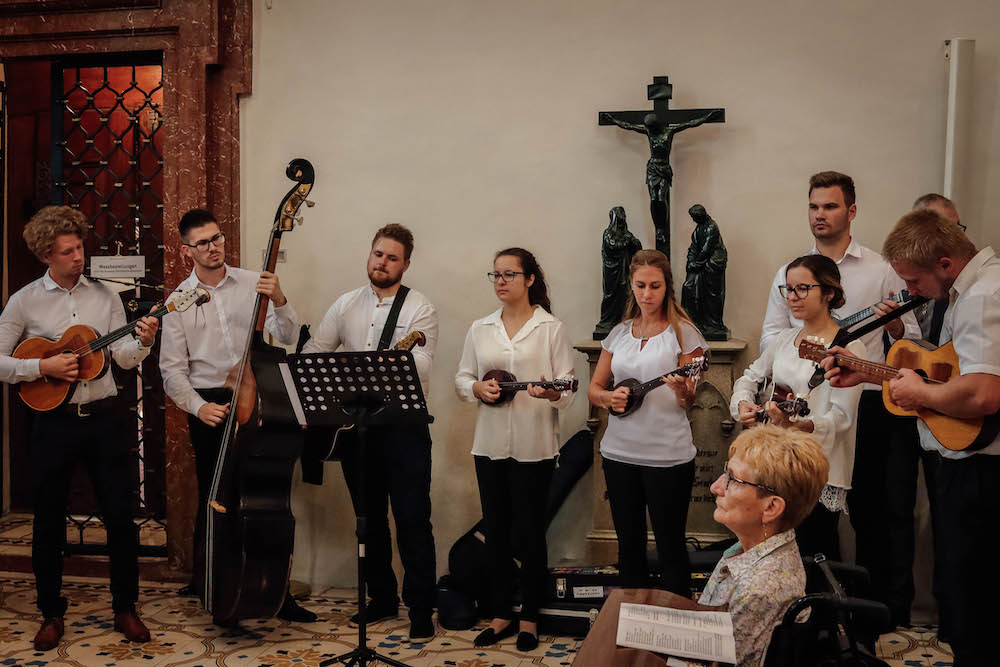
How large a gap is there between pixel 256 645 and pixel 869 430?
266cm

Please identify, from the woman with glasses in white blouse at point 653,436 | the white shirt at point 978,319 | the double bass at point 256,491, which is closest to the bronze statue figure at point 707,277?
the woman with glasses in white blouse at point 653,436

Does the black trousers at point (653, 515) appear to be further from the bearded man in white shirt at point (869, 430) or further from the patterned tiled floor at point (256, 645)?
the bearded man in white shirt at point (869, 430)

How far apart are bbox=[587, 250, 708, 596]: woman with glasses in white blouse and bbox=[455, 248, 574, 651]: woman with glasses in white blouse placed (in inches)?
10.2

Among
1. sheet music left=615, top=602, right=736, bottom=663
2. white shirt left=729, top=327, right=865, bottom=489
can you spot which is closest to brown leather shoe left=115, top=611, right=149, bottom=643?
white shirt left=729, top=327, right=865, bottom=489

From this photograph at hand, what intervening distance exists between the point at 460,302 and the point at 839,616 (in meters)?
3.19

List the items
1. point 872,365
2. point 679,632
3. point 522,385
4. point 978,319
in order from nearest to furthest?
point 679,632 < point 978,319 < point 872,365 < point 522,385

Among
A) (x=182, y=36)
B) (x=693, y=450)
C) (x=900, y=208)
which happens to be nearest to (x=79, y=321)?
(x=182, y=36)

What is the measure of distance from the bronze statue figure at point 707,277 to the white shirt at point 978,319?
160 centimetres

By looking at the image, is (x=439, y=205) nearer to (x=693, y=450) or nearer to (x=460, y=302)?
(x=460, y=302)

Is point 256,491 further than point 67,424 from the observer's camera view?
No

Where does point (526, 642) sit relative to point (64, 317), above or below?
below

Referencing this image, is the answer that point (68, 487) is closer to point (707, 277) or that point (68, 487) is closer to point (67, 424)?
point (67, 424)

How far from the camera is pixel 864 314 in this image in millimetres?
3520

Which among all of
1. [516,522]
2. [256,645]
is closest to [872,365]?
[516,522]
